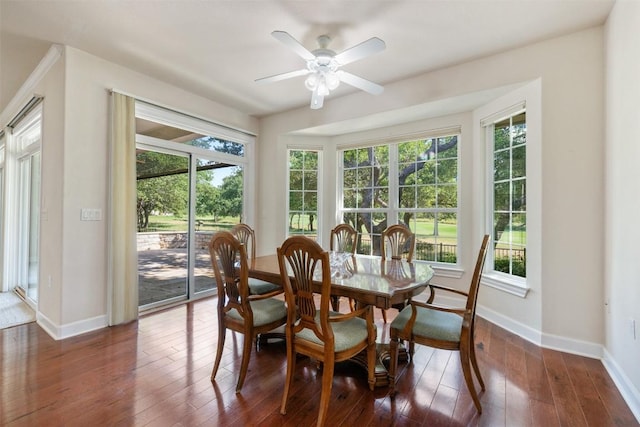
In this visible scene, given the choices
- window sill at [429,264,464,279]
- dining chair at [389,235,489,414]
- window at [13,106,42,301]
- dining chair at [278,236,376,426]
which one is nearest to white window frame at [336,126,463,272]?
window sill at [429,264,464,279]

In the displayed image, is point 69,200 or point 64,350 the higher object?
point 69,200

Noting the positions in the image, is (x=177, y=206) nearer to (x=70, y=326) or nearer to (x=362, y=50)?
(x=70, y=326)

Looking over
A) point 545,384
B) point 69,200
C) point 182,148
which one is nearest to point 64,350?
point 69,200

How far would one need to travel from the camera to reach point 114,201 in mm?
2961

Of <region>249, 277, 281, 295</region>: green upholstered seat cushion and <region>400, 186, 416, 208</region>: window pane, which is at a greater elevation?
<region>400, 186, 416, 208</region>: window pane

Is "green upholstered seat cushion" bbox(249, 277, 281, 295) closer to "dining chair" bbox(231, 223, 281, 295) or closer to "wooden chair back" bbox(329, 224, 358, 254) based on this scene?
"dining chair" bbox(231, 223, 281, 295)

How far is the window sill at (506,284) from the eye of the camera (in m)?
2.81

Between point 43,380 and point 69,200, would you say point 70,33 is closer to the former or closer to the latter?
point 69,200

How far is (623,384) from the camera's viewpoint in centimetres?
194

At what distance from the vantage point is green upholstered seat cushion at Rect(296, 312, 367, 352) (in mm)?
1708

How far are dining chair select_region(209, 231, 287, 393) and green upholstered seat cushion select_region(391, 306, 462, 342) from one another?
2.91 ft

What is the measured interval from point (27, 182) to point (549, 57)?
6.44 metres

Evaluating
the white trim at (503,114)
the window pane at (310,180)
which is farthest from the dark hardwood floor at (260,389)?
the window pane at (310,180)

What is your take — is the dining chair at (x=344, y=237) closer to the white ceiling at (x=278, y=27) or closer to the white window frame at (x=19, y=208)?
the white ceiling at (x=278, y=27)
